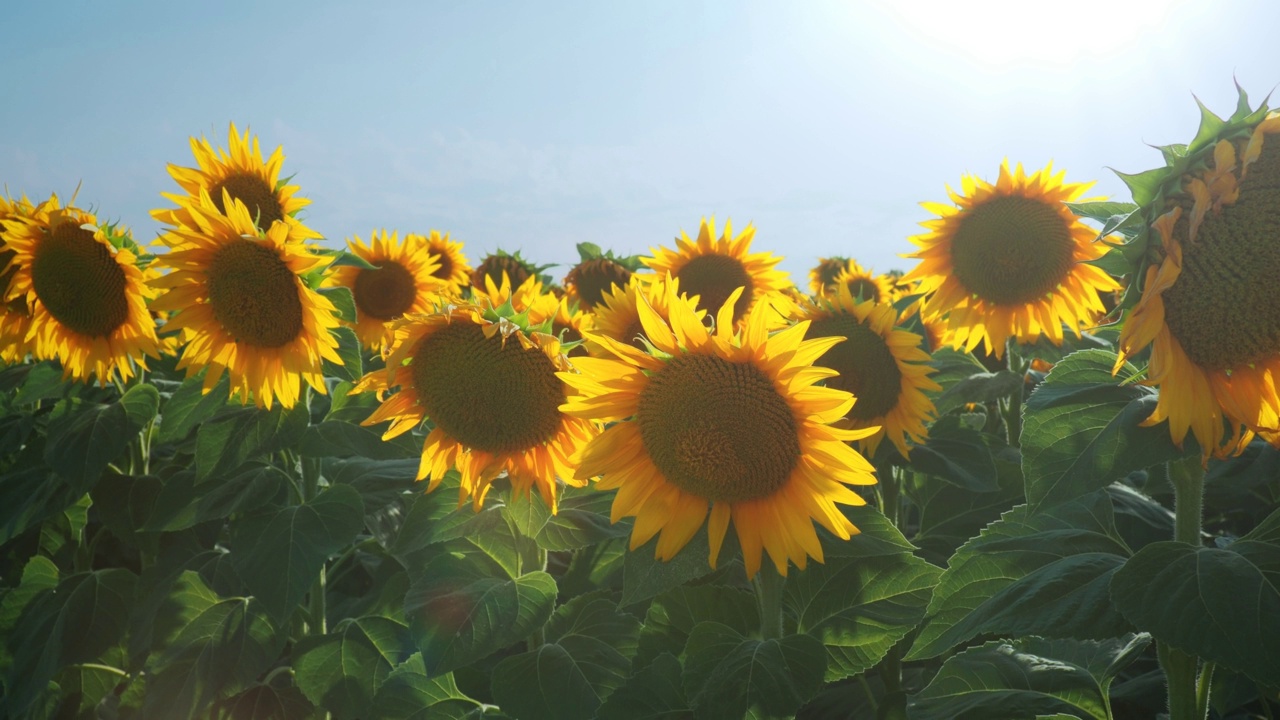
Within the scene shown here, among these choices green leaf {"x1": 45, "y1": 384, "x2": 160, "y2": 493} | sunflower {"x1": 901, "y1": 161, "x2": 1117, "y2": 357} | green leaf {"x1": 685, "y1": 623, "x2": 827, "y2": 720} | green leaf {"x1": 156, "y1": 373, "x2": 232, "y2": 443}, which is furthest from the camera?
sunflower {"x1": 901, "y1": 161, "x2": 1117, "y2": 357}

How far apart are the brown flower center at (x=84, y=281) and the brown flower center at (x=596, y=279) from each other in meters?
2.29

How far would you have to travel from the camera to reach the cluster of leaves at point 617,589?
68.3 inches

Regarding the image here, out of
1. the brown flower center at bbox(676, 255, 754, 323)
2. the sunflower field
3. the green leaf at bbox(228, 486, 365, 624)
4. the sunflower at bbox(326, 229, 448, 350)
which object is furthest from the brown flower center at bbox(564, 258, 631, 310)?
the green leaf at bbox(228, 486, 365, 624)

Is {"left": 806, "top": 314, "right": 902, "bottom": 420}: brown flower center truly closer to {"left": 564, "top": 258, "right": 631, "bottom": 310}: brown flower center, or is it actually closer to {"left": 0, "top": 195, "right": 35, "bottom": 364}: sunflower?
{"left": 564, "top": 258, "right": 631, "bottom": 310}: brown flower center

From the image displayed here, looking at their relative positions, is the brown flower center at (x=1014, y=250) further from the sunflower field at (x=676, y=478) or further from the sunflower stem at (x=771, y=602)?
the sunflower stem at (x=771, y=602)

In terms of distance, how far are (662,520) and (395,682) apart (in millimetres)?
1014

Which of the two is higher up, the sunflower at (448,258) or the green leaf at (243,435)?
the sunflower at (448,258)

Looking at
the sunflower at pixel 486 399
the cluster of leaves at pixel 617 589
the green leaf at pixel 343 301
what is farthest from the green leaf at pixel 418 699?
the green leaf at pixel 343 301

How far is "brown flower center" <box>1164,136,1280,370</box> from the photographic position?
5.15 feet

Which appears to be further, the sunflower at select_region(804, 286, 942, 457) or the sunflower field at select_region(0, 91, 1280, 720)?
the sunflower at select_region(804, 286, 942, 457)

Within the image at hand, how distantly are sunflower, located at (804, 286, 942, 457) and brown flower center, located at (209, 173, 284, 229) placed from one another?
229 cm

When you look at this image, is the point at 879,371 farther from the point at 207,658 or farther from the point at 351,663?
the point at 207,658

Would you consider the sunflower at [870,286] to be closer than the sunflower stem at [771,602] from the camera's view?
No

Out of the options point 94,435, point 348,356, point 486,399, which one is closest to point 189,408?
point 94,435
